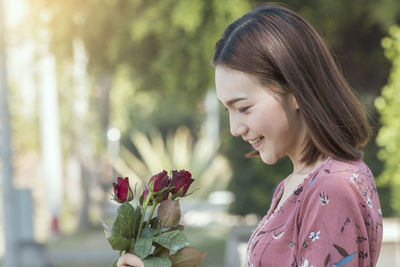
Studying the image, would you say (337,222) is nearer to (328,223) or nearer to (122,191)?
(328,223)

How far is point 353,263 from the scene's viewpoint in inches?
46.4

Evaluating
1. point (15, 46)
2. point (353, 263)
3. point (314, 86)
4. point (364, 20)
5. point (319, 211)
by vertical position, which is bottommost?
point (353, 263)

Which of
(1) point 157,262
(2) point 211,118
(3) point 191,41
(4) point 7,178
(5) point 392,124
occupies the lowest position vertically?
(1) point 157,262

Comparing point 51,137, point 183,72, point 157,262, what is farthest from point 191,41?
point 51,137

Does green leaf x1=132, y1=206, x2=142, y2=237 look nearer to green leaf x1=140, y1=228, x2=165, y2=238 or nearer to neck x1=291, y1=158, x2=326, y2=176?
green leaf x1=140, y1=228, x2=165, y2=238

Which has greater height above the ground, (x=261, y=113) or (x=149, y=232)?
(x=261, y=113)

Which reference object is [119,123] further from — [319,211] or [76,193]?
[319,211]

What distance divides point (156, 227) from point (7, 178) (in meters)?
5.21

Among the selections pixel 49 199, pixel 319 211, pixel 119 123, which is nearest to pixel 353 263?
pixel 319 211

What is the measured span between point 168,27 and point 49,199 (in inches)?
245

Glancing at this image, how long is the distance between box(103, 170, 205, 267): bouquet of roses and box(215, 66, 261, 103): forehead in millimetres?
256

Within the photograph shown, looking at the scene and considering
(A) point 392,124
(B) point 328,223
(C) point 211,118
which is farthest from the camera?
(C) point 211,118

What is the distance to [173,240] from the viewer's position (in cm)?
147

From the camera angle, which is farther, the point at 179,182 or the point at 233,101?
the point at 179,182
